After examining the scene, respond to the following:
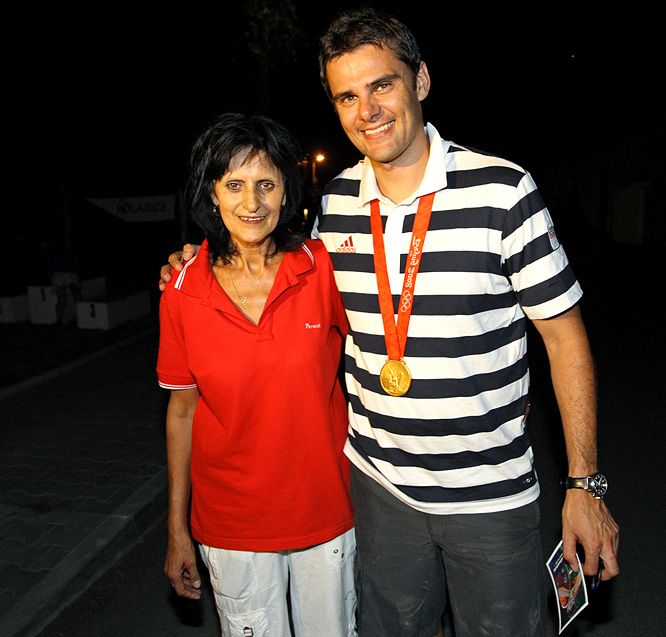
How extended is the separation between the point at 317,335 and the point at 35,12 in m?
11.0

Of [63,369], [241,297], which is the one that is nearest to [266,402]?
[241,297]

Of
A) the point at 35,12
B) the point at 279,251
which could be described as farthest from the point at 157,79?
the point at 279,251

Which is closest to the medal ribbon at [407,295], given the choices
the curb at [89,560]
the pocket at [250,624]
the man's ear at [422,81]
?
the man's ear at [422,81]

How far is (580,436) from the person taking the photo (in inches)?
93.0

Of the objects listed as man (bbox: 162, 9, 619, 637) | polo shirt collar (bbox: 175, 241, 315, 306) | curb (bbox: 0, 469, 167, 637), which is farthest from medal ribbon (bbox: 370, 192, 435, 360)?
curb (bbox: 0, 469, 167, 637)

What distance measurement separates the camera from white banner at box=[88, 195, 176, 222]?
15.4 metres

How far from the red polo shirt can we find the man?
13cm

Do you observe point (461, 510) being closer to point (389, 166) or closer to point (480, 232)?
point (480, 232)

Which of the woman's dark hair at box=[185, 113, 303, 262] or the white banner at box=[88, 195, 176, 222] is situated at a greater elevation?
the white banner at box=[88, 195, 176, 222]

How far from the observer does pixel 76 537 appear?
4965 millimetres

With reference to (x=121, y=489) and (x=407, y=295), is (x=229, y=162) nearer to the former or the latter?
(x=407, y=295)

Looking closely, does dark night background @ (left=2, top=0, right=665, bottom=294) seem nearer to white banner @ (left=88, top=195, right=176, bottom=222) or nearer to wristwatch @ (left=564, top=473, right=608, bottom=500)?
white banner @ (left=88, top=195, right=176, bottom=222)

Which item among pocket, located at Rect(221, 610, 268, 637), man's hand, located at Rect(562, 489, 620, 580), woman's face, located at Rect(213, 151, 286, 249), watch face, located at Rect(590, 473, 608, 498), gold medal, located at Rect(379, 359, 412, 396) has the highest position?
woman's face, located at Rect(213, 151, 286, 249)

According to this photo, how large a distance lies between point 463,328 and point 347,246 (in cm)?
57
